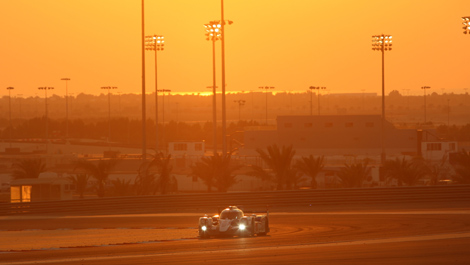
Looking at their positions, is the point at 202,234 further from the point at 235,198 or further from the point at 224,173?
the point at 224,173

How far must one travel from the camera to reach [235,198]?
132 feet

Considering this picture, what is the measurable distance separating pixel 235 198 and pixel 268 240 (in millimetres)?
15319

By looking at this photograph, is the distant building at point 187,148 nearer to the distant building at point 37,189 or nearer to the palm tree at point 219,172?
the palm tree at point 219,172

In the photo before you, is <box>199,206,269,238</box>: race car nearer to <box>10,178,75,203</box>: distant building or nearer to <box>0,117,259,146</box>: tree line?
<box>10,178,75,203</box>: distant building

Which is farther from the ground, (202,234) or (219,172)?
(219,172)

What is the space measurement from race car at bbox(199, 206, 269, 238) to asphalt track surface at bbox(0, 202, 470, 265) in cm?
50

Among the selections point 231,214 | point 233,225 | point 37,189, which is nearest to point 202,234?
point 233,225

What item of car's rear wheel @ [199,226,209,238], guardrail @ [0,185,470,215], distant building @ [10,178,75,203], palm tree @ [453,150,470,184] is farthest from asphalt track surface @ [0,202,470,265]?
palm tree @ [453,150,470,184]

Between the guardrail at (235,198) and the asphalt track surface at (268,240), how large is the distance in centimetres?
247

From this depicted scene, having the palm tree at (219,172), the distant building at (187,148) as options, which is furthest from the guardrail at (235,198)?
the distant building at (187,148)

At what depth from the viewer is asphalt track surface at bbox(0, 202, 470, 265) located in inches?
799

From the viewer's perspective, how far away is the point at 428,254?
803 inches

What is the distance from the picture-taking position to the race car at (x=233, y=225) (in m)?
27.1

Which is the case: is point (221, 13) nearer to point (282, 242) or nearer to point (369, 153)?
point (282, 242)
